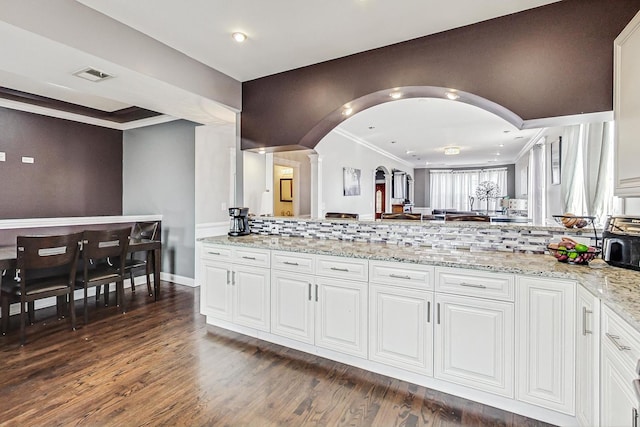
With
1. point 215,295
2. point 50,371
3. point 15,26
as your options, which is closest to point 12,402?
point 50,371

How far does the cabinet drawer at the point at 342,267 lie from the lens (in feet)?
7.57

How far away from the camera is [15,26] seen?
1.95 m

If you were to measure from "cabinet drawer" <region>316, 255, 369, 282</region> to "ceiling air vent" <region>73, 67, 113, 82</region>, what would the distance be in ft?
7.78

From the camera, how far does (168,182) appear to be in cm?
497

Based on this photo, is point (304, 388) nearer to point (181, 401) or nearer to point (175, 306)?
point (181, 401)

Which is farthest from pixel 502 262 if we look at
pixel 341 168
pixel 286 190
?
pixel 286 190

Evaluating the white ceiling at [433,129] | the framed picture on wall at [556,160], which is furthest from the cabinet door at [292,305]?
the framed picture on wall at [556,160]

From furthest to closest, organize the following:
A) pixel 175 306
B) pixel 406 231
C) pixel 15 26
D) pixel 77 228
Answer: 1. pixel 77 228
2. pixel 175 306
3. pixel 406 231
4. pixel 15 26

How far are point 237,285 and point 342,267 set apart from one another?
1107 mm

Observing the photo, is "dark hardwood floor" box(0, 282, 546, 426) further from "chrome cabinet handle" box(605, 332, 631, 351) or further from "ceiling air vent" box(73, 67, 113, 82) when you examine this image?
"ceiling air vent" box(73, 67, 113, 82)

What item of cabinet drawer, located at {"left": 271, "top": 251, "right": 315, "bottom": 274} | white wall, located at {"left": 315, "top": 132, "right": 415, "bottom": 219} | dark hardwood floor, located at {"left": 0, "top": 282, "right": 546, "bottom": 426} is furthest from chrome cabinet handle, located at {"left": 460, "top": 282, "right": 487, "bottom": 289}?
white wall, located at {"left": 315, "top": 132, "right": 415, "bottom": 219}

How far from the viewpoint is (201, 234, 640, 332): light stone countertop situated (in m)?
1.33

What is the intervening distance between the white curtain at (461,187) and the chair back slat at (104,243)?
11.4m

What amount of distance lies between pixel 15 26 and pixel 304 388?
2.95m
